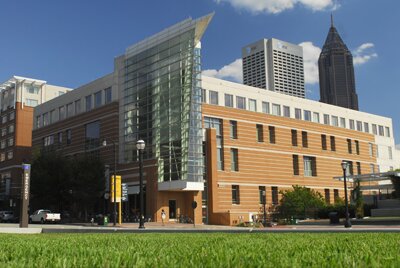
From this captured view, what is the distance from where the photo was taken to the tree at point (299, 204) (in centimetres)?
5881

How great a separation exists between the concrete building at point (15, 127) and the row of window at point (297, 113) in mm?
41018

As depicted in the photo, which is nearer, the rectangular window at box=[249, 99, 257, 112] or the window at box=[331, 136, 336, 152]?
the rectangular window at box=[249, 99, 257, 112]

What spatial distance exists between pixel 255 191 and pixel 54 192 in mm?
26062

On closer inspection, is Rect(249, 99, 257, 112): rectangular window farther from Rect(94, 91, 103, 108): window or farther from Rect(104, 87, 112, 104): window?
Rect(94, 91, 103, 108): window

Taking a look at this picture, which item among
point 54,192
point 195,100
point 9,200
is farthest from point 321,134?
point 9,200

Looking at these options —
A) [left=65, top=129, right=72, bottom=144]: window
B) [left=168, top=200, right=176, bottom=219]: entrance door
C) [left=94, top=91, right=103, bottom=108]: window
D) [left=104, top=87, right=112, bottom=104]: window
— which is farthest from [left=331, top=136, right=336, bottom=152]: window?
[left=65, top=129, right=72, bottom=144]: window

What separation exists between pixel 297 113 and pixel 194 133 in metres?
24.0

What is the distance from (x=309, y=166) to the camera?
70500mm

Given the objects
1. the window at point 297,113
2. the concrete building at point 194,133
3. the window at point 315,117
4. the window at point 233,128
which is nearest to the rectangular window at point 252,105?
the concrete building at point 194,133

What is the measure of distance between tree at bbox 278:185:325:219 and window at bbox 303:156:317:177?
8753 millimetres

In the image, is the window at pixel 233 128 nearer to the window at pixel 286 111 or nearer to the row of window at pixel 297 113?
the row of window at pixel 297 113

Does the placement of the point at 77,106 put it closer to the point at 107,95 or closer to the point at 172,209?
the point at 107,95

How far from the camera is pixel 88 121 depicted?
65.9 m

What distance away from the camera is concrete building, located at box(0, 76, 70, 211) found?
87.2 m
